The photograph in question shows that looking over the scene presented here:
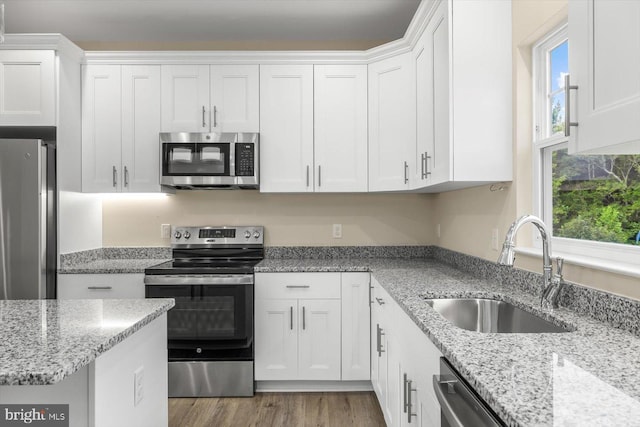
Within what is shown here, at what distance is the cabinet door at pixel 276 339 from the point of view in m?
2.93

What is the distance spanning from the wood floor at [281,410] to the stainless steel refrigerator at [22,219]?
1209mm

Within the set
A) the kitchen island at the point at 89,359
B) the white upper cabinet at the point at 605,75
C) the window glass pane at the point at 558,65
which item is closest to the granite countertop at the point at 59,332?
the kitchen island at the point at 89,359

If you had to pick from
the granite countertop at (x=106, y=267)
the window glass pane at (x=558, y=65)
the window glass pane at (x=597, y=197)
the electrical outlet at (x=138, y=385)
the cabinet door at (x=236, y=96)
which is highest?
the cabinet door at (x=236, y=96)

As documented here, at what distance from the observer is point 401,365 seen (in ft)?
6.26

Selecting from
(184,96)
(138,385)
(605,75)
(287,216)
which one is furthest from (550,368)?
(184,96)

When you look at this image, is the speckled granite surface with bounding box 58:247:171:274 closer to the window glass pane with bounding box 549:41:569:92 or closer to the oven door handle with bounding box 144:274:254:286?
the oven door handle with bounding box 144:274:254:286

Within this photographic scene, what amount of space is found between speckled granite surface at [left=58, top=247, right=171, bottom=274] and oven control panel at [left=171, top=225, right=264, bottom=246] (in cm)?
16

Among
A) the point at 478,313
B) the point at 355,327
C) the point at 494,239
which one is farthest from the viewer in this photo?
the point at 355,327

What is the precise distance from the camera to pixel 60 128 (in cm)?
295

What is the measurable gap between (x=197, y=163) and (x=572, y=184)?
232 centimetres

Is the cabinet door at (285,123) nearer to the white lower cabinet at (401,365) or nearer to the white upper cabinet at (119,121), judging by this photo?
the white upper cabinet at (119,121)

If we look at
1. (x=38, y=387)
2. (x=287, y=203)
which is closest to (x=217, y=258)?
(x=287, y=203)

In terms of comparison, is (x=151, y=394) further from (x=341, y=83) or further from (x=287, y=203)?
(x=341, y=83)

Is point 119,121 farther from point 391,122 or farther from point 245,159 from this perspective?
point 391,122
